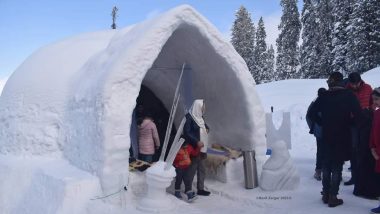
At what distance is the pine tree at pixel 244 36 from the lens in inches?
1258

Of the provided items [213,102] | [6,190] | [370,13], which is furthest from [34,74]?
[370,13]

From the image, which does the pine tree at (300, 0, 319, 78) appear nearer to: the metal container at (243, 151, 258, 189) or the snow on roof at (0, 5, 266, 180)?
the snow on roof at (0, 5, 266, 180)

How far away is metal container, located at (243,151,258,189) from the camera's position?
19.2 feet

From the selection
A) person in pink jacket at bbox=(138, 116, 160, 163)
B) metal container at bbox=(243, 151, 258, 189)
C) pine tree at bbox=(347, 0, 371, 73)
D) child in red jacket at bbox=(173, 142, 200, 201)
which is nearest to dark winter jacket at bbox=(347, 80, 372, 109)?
metal container at bbox=(243, 151, 258, 189)

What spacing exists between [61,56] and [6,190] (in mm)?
2543

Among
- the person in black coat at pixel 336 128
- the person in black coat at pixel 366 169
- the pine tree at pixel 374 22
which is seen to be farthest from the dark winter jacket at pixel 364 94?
the pine tree at pixel 374 22

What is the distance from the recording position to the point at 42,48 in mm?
7734

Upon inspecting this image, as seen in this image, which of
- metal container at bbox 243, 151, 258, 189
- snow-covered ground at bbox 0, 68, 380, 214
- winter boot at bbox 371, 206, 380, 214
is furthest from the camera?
metal container at bbox 243, 151, 258, 189

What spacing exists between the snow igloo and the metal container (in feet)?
1.49

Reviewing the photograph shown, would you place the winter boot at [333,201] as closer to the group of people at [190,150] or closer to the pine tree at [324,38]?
the group of people at [190,150]

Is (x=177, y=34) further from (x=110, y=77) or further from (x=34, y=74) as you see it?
(x=34, y=74)

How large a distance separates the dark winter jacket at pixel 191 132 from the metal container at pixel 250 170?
103 centimetres

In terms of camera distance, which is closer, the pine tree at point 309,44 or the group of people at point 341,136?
the group of people at point 341,136

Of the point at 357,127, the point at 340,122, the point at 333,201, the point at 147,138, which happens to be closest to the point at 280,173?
the point at 333,201
